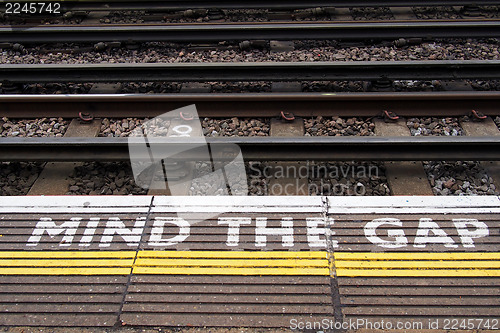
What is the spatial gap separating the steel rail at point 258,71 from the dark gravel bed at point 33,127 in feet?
2.71

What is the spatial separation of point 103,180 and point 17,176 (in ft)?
3.08

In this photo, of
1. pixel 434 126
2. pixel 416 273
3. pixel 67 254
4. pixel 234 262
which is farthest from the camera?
pixel 434 126

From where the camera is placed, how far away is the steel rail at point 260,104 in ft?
16.6

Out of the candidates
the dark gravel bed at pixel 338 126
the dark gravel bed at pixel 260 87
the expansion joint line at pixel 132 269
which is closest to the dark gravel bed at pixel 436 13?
the dark gravel bed at pixel 260 87

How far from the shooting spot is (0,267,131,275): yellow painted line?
11.0ft

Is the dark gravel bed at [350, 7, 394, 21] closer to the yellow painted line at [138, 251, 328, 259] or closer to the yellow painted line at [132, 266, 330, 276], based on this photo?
the yellow painted line at [138, 251, 328, 259]

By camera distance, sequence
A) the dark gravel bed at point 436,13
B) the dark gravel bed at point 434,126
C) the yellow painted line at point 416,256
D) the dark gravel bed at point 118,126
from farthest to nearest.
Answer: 1. the dark gravel bed at point 436,13
2. the dark gravel bed at point 118,126
3. the dark gravel bed at point 434,126
4. the yellow painted line at point 416,256

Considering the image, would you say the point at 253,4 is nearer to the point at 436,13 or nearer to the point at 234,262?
the point at 436,13

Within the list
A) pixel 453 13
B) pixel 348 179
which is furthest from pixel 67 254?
pixel 453 13

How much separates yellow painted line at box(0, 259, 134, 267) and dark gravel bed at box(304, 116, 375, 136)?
2497 millimetres

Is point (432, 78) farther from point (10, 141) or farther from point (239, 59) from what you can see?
point (10, 141)

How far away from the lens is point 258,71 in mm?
5664

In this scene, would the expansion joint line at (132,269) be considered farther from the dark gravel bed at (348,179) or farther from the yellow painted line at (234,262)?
the dark gravel bed at (348,179)

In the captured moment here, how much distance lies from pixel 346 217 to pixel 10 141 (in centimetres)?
353
